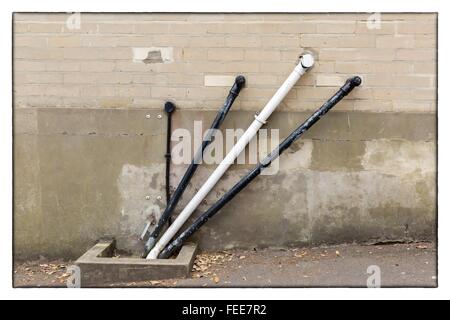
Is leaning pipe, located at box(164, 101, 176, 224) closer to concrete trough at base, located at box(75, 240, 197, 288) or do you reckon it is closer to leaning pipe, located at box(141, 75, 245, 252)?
leaning pipe, located at box(141, 75, 245, 252)

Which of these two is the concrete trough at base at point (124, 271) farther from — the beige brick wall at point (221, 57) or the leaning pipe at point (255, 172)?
the beige brick wall at point (221, 57)

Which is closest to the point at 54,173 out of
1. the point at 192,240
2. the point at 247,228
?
the point at 192,240

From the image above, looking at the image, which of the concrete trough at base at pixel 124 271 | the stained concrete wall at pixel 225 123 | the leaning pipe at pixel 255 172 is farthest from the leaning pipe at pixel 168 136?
the concrete trough at base at pixel 124 271

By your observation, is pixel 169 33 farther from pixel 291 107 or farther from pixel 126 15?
pixel 291 107

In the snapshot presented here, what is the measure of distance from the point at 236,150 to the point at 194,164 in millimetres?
492

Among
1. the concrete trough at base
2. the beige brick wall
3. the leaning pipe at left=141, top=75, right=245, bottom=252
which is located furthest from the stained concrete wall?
the concrete trough at base

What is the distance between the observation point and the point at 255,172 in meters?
5.21

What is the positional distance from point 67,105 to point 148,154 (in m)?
1.06

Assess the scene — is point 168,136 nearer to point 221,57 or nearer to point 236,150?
point 236,150

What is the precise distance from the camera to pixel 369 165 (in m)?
5.41

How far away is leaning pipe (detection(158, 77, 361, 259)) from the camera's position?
516 centimetres

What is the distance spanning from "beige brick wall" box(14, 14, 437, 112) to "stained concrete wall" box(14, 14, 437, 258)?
1cm

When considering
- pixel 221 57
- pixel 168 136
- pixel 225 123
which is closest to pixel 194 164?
pixel 168 136

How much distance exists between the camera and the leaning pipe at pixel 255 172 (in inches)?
203
